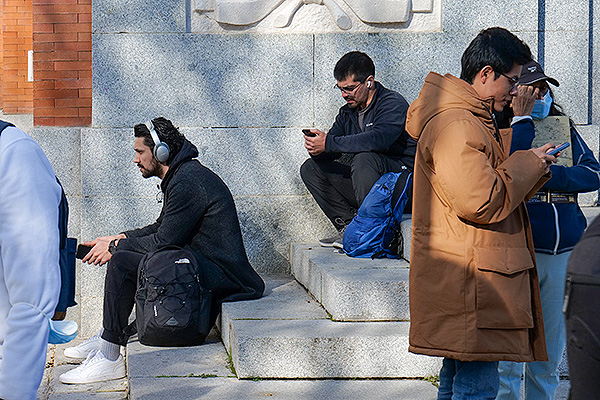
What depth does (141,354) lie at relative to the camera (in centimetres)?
493

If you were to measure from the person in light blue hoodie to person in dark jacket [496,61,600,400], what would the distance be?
6.97ft

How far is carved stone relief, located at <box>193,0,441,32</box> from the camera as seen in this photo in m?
6.75

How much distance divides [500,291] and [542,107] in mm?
1126

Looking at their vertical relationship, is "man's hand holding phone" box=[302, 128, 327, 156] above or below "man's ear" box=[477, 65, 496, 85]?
below

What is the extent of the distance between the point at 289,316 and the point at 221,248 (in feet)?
2.30

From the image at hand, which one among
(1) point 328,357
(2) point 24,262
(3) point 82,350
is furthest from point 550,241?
(3) point 82,350

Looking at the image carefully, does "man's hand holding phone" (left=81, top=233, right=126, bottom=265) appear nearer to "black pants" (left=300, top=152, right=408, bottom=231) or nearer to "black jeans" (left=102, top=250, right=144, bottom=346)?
"black jeans" (left=102, top=250, right=144, bottom=346)

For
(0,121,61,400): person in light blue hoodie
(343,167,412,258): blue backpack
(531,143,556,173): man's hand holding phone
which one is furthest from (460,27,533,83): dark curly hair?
(343,167,412,258): blue backpack

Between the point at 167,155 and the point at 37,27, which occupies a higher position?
the point at 37,27

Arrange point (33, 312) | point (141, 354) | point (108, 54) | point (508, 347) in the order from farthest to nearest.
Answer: point (108, 54) → point (141, 354) → point (508, 347) → point (33, 312)

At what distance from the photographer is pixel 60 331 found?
231 centimetres

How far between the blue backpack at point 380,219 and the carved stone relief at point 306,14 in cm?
165

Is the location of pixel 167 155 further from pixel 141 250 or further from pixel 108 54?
pixel 108 54

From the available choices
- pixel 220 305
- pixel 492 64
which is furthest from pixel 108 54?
pixel 492 64
